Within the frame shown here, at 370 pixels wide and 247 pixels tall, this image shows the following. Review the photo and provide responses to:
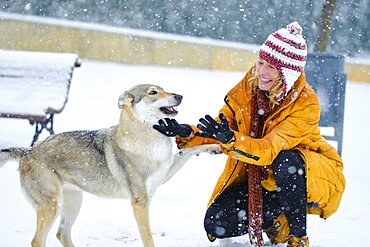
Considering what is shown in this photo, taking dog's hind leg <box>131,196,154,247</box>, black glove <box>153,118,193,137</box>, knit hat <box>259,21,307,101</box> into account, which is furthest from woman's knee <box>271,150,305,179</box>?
dog's hind leg <box>131,196,154,247</box>

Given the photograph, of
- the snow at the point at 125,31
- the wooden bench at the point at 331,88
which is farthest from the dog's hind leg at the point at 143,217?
the snow at the point at 125,31

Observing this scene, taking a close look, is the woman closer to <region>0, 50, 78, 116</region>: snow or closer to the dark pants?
the dark pants

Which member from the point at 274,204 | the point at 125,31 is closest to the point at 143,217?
the point at 274,204

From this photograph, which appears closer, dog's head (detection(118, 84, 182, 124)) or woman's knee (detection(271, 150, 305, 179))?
woman's knee (detection(271, 150, 305, 179))

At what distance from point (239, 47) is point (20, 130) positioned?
248 inches

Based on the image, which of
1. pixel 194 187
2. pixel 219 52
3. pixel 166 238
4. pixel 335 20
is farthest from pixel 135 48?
pixel 166 238

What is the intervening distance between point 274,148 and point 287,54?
0.57 meters

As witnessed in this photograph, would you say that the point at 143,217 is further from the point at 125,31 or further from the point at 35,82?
the point at 125,31

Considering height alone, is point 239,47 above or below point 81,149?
above

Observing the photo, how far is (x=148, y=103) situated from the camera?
369 cm

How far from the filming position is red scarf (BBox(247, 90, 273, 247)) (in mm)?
3596

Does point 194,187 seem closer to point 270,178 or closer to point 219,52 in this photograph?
point 270,178

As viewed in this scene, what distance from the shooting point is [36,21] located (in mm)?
11438

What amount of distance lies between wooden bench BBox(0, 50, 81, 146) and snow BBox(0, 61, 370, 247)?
0.48 m
